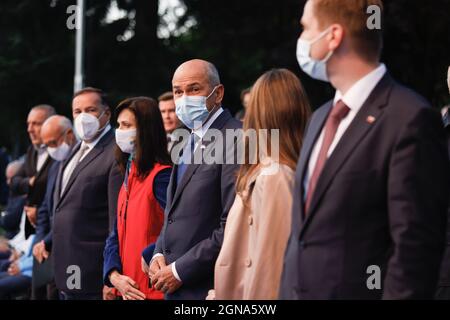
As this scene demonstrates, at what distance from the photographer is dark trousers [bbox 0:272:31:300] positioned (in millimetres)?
9562

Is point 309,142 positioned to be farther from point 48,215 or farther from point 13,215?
point 13,215

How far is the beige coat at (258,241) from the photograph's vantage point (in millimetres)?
3947

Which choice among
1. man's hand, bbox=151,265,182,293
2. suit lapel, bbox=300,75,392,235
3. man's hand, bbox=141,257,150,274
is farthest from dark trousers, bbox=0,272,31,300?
suit lapel, bbox=300,75,392,235

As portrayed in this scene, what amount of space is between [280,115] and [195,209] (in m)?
1.11

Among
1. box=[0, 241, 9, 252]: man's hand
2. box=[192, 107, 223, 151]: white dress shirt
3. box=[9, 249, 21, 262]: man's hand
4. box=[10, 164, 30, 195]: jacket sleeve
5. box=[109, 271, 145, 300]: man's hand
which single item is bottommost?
box=[9, 249, 21, 262]: man's hand

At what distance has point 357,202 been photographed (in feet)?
11.1

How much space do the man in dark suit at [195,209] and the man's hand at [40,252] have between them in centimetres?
295

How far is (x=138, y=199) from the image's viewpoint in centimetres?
608

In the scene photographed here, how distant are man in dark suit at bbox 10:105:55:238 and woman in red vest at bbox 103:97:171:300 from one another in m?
3.10

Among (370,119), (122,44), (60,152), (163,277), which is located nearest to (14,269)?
(60,152)

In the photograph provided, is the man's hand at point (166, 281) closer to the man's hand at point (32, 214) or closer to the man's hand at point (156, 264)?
the man's hand at point (156, 264)

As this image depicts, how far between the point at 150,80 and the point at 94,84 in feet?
4.16

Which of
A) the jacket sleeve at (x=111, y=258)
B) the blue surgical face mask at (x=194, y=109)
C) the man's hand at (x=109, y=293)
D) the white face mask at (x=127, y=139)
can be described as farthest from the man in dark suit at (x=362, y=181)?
the man's hand at (x=109, y=293)

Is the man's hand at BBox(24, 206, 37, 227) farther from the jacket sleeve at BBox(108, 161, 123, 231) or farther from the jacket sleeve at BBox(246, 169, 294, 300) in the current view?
the jacket sleeve at BBox(246, 169, 294, 300)
